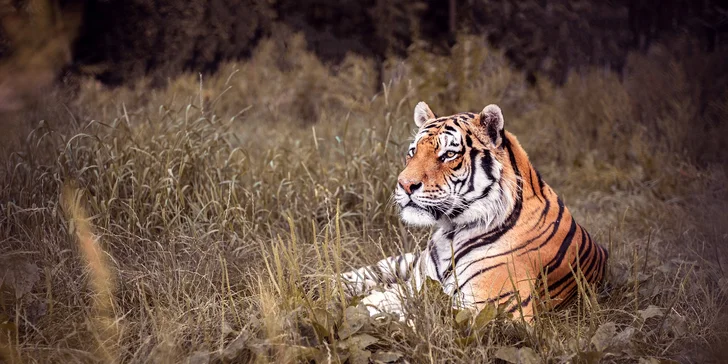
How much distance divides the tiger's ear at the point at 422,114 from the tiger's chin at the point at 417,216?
53 cm

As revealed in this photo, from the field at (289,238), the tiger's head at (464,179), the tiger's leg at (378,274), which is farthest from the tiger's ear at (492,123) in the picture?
the tiger's leg at (378,274)

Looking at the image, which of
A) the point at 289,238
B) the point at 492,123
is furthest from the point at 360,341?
the point at 289,238

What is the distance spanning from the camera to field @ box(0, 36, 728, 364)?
237 cm

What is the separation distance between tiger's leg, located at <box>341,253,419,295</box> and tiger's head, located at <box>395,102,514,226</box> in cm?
46

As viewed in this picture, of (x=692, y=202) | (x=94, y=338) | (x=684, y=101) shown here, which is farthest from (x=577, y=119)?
(x=94, y=338)

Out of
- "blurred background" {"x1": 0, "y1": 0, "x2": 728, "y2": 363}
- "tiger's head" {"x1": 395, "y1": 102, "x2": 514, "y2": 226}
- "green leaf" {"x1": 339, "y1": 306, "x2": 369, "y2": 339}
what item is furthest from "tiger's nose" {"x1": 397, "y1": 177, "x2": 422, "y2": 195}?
"green leaf" {"x1": 339, "y1": 306, "x2": 369, "y2": 339}

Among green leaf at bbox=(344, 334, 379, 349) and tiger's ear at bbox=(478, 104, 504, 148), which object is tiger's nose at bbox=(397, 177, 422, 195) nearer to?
tiger's ear at bbox=(478, 104, 504, 148)

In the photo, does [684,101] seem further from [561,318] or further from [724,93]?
[561,318]

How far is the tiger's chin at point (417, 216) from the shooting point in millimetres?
2578

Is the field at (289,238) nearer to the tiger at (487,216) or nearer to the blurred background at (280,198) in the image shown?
the blurred background at (280,198)

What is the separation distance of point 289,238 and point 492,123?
1.55m

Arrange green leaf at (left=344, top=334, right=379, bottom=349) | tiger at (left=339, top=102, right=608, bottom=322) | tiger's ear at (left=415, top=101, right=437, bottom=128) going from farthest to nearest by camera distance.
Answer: tiger's ear at (left=415, top=101, right=437, bottom=128) < tiger at (left=339, top=102, right=608, bottom=322) < green leaf at (left=344, top=334, right=379, bottom=349)

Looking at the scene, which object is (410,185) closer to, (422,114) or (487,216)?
(487,216)

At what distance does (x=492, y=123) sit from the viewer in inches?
101
